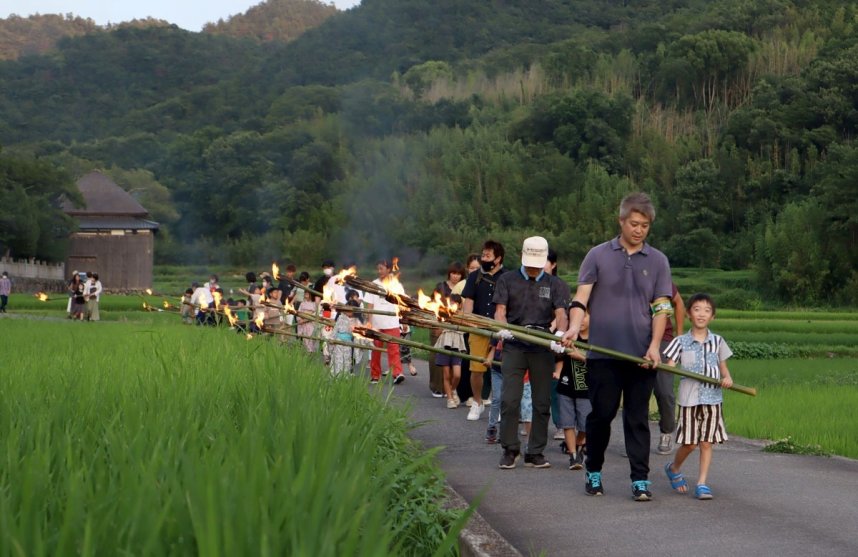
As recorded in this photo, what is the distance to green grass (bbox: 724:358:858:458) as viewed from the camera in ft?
36.5

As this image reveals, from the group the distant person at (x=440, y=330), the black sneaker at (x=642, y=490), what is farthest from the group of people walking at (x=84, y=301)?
the black sneaker at (x=642, y=490)

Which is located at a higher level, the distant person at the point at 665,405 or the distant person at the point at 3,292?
the distant person at the point at 665,405

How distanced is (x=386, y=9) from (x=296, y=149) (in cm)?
7371

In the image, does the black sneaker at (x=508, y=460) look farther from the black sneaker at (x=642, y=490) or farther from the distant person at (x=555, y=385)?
the black sneaker at (x=642, y=490)

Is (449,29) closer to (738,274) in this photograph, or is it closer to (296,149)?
(296,149)

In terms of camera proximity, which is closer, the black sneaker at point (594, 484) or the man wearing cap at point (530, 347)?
the black sneaker at point (594, 484)

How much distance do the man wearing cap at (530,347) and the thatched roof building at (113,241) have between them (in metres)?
67.5

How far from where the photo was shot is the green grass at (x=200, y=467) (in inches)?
117

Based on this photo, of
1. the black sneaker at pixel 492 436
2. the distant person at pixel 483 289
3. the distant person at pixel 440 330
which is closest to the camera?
the black sneaker at pixel 492 436

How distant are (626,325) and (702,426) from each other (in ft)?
2.73

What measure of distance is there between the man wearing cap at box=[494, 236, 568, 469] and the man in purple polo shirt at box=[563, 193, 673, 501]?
1413 millimetres

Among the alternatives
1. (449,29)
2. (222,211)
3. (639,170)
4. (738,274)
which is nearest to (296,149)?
(222,211)

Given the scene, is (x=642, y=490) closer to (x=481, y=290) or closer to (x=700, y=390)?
(x=700, y=390)

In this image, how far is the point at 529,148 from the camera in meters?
89.8
